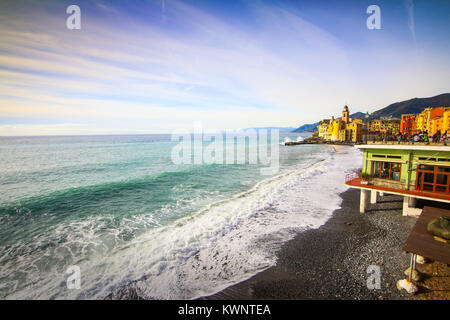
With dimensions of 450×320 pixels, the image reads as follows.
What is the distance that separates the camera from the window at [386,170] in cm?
1366

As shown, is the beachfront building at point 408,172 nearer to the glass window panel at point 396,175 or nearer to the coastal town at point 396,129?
the glass window panel at point 396,175

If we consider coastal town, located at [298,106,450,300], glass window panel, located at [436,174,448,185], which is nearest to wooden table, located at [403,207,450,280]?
coastal town, located at [298,106,450,300]

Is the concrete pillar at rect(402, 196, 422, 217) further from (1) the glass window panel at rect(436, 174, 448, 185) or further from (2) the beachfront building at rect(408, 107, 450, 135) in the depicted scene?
(2) the beachfront building at rect(408, 107, 450, 135)

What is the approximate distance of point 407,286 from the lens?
7453mm

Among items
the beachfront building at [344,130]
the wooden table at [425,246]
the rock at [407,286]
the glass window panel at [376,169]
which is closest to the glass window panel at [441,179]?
the glass window panel at [376,169]

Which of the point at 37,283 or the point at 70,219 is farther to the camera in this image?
the point at 70,219

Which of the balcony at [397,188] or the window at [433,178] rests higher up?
the window at [433,178]

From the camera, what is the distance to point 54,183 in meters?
27.1

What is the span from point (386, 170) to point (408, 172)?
1.23 meters
